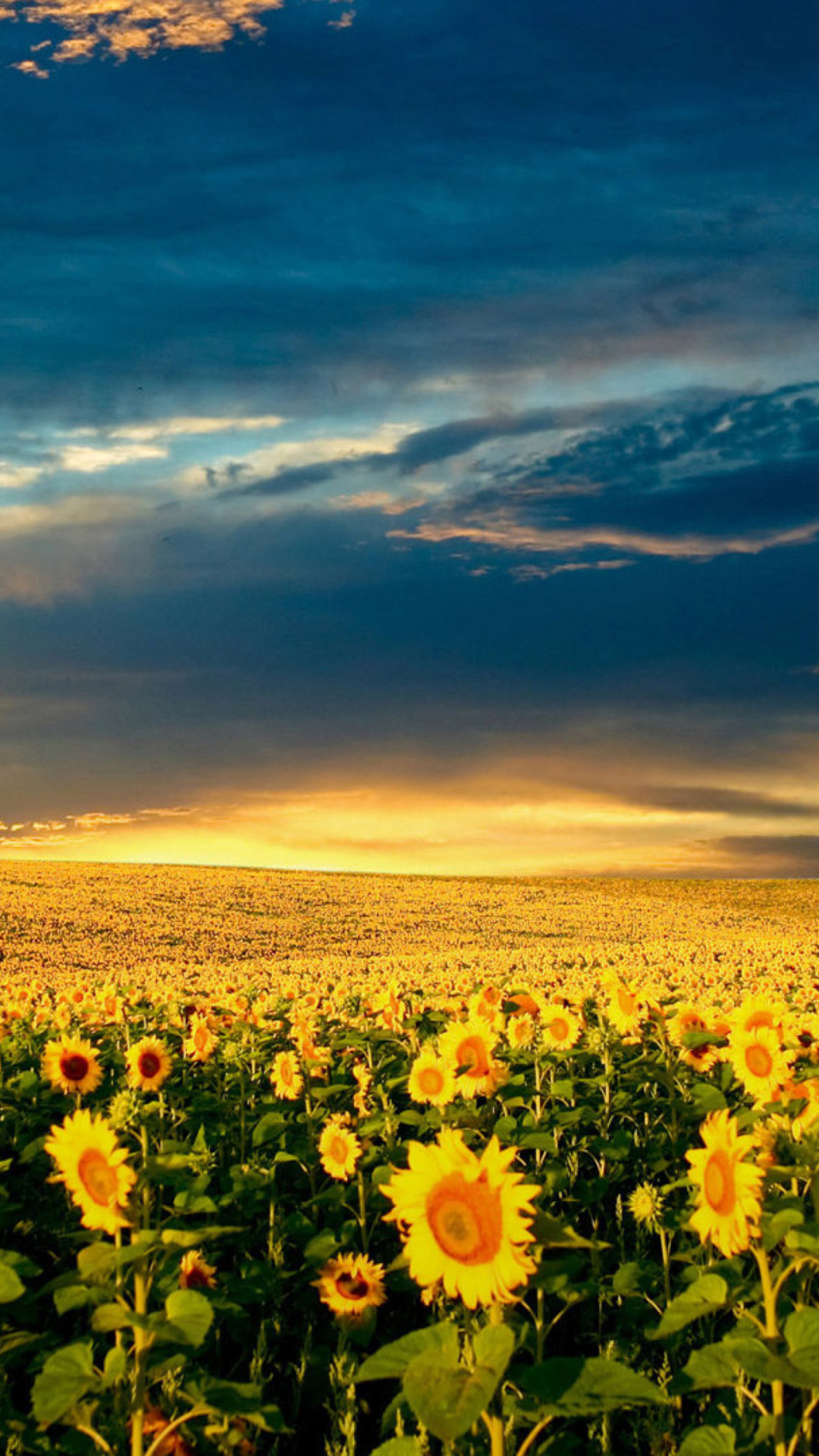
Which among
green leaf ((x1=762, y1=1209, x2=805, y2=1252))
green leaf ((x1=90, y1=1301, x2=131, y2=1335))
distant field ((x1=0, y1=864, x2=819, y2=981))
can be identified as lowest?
distant field ((x1=0, y1=864, x2=819, y2=981))

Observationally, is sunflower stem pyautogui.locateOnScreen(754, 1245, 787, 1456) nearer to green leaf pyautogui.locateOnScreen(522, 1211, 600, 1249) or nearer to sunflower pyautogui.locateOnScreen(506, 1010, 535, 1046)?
green leaf pyautogui.locateOnScreen(522, 1211, 600, 1249)

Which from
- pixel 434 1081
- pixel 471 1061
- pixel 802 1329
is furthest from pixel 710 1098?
pixel 802 1329

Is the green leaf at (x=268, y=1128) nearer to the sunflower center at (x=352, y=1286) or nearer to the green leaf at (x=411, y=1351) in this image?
the sunflower center at (x=352, y=1286)

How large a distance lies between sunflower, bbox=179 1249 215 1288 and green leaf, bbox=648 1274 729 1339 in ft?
8.51

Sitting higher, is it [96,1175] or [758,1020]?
[758,1020]

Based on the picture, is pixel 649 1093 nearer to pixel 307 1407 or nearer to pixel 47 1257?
pixel 307 1407

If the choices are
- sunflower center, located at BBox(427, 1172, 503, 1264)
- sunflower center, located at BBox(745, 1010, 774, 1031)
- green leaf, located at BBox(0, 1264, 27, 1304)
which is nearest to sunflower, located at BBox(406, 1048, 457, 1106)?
sunflower center, located at BBox(745, 1010, 774, 1031)

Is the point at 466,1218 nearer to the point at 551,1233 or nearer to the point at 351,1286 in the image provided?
the point at 551,1233

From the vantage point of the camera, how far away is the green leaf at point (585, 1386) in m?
3.53

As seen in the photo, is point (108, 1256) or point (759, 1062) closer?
point (108, 1256)

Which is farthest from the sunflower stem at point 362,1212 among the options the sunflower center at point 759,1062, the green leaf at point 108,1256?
the green leaf at point 108,1256

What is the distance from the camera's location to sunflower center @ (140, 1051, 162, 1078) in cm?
747

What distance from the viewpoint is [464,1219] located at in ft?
11.8

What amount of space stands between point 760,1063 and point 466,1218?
4.33 meters
